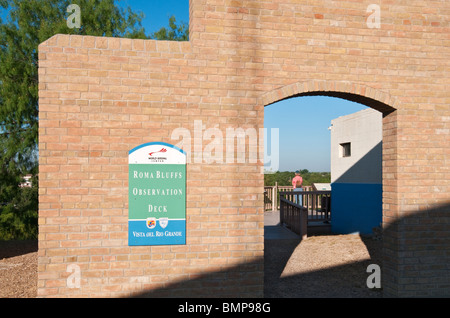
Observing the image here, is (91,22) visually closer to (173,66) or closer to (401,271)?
(173,66)

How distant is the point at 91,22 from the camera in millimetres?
9914

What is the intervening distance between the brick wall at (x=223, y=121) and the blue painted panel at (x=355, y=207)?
16.0 ft

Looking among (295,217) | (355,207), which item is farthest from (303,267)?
(355,207)

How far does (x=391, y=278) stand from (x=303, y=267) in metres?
2.40

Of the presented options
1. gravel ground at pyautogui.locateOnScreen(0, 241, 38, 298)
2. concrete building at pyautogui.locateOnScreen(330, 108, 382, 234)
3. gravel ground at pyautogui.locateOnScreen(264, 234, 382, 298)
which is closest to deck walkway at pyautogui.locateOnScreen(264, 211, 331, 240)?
gravel ground at pyautogui.locateOnScreen(264, 234, 382, 298)

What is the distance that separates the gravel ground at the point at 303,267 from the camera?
5965mm

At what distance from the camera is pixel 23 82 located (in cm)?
874

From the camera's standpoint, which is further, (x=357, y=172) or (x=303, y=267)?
(x=357, y=172)

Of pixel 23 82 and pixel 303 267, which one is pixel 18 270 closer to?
pixel 23 82

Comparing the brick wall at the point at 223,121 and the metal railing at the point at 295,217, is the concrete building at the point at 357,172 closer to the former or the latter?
the metal railing at the point at 295,217

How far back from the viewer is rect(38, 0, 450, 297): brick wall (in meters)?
4.64

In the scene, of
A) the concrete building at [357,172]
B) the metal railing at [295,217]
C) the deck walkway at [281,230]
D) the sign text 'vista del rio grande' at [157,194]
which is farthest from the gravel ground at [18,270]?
the concrete building at [357,172]

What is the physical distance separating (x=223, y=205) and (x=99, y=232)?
1671mm

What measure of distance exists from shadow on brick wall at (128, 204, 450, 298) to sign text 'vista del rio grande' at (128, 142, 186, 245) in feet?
2.33
